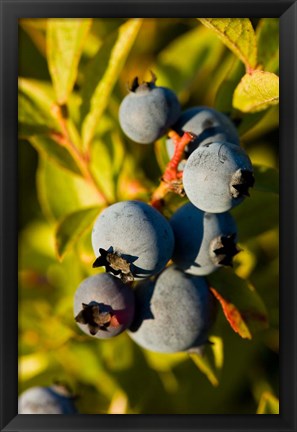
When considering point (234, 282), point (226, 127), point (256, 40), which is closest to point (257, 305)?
point (234, 282)

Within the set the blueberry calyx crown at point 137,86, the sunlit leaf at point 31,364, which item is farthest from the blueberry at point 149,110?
the sunlit leaf at point 31,364

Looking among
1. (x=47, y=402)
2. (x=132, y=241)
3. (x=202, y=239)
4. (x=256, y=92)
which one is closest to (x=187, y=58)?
(x=256, y=92)

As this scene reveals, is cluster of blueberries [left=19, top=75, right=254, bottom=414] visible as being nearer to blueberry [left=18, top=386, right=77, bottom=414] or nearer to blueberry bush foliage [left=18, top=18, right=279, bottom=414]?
blueberry bush foliage [left=18, top=18, right=279, bottom=414]

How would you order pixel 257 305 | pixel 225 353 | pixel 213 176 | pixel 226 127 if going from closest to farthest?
pixel 213 176 → pixel 226 127 → pixel 257 305 → pixel 225 353

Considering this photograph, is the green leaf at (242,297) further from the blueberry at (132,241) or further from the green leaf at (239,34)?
the green leaf at (239,34)

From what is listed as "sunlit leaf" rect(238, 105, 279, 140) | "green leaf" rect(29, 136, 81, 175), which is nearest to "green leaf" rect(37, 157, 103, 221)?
"green leaf" rect(29, 136, 81, 175)

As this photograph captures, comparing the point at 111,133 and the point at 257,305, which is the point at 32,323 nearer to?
the point at 111,133

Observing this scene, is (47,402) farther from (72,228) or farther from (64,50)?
(64,50)
